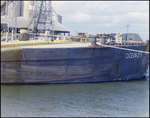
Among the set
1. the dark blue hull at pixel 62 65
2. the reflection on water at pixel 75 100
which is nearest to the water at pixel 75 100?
the reflection on water at pixel 75 100

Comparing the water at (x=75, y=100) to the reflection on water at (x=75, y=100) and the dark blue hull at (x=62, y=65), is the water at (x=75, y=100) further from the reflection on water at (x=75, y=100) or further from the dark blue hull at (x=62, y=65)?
the dark blue hull at (x=62, y=65)

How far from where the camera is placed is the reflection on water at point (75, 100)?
13.8 metres

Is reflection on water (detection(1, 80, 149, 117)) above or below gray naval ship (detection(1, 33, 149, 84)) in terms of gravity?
below

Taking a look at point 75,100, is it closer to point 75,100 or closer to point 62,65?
point 75,100

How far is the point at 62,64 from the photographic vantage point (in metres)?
19.8

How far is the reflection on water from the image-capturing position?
13.8 metres

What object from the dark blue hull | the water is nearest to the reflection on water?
the water

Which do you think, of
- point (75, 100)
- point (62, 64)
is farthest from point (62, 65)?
point (75, 100)

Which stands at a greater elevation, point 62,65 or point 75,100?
point 62,65

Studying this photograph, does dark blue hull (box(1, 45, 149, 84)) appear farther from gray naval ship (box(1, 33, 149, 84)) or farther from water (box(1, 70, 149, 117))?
water (box(1, 70, 149, 117))

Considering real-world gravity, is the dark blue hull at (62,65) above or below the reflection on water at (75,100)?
above

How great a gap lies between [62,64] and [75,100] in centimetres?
475

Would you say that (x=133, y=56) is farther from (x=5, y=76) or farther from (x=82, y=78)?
(x=5, y=76)

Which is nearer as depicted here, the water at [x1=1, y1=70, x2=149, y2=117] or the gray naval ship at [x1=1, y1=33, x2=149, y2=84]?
the water at [x1=1, y1=70, x2=149, y2=117]
